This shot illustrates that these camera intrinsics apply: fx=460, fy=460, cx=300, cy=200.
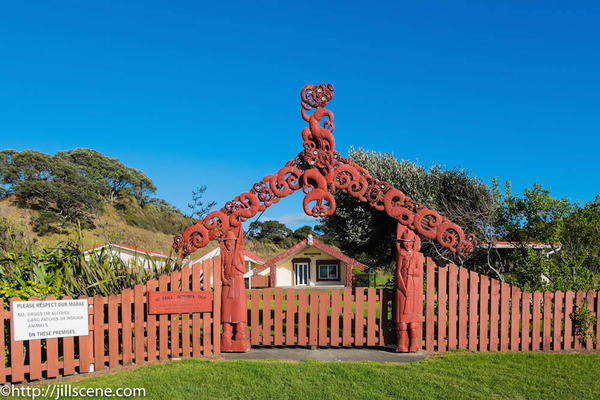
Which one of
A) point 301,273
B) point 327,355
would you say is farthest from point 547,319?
point 301,273

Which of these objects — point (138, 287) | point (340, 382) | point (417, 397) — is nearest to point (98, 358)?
point (138, 287)

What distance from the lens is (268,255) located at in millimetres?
49469

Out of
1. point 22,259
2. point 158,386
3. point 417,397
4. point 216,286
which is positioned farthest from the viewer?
point 216,286

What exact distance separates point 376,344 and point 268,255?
41132 millimetres

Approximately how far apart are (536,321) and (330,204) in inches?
168

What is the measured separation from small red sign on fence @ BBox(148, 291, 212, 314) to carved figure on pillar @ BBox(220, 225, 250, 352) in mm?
376

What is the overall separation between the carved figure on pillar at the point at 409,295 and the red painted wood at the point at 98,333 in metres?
4.97

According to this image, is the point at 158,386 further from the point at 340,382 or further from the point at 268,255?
the point at 268,255

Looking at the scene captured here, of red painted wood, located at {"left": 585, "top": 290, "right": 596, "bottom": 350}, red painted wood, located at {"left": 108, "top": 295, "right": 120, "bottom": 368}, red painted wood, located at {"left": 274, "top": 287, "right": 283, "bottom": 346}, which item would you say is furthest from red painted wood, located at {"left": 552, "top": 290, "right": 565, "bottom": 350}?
red painted wood, located at {"left": 108, "top": 295, "right": 120, "bottom": 368}

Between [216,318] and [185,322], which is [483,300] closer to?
[216,318]

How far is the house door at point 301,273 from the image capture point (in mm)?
32250

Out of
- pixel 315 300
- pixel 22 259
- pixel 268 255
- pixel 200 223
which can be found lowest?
pixel 268 255

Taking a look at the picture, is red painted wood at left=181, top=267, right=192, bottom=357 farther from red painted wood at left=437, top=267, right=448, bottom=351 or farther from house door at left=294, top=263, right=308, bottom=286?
house door at left=294, top=263, right=308, bottom=286

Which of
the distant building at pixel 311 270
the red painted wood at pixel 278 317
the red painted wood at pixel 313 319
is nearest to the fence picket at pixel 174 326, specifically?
the red painted wood at pixel 278 317
